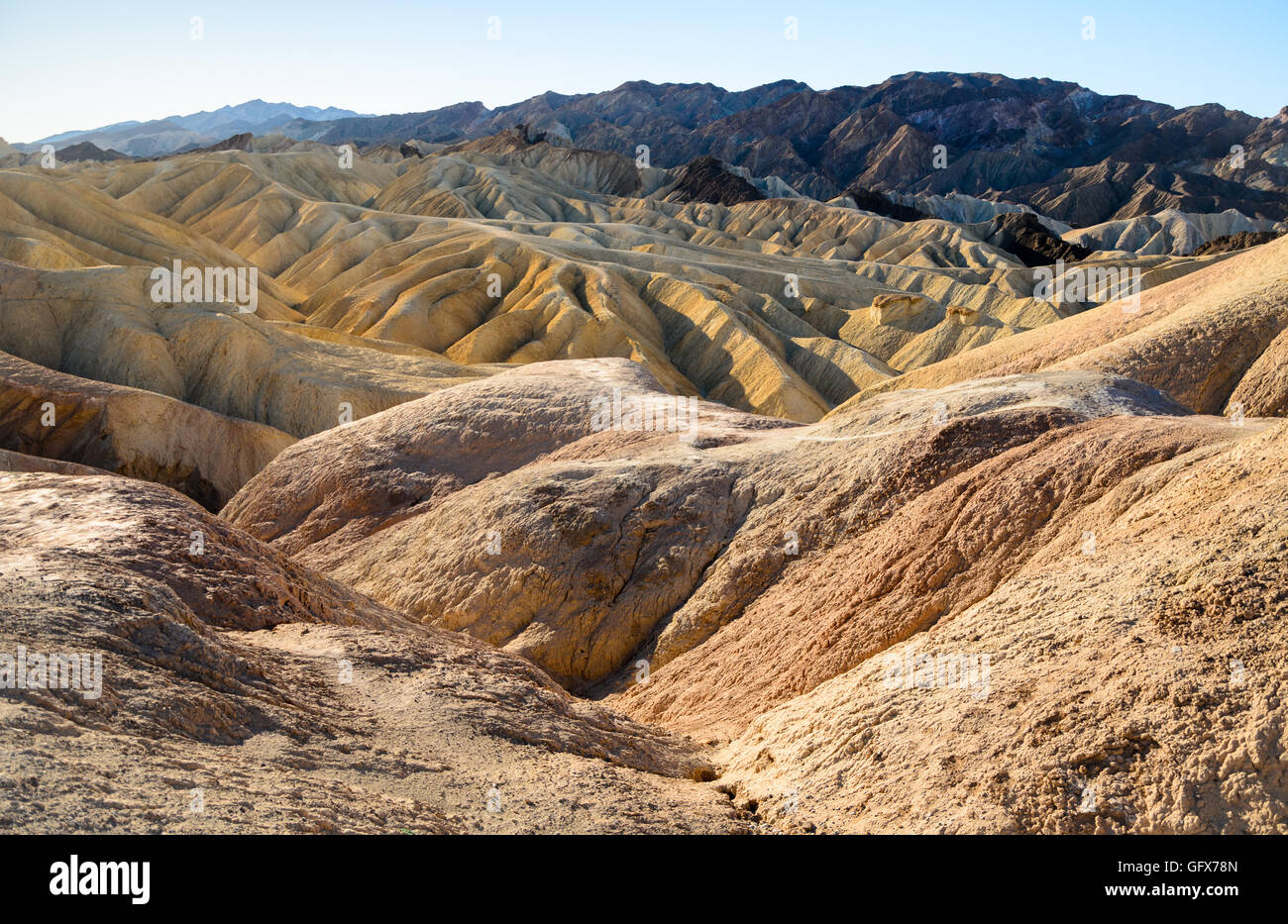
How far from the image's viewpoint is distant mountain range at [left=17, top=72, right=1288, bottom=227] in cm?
11244

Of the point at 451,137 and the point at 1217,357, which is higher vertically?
the point at 451,137

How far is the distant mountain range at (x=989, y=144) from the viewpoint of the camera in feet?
369

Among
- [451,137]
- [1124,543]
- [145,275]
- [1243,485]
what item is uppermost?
[451,137]

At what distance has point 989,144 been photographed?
463 ft

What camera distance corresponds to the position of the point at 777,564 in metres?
12.4

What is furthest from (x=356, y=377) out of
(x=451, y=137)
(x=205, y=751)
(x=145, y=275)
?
(x=451, y=137)

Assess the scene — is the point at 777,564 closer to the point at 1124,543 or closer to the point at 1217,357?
the point at 1124,543

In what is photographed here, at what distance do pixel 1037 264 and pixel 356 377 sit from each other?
6432 cm

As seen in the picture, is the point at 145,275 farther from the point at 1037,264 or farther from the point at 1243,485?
the point at 1037,264
